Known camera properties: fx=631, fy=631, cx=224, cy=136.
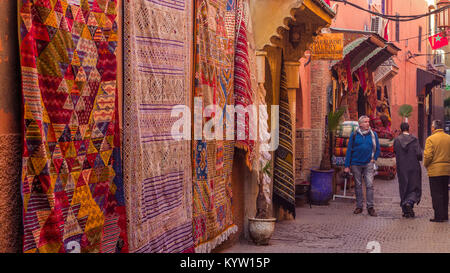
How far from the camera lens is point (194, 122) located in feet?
20.7

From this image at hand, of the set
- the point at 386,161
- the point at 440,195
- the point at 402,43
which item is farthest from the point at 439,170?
the point at 402,43

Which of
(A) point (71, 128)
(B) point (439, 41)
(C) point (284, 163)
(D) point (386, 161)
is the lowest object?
(D) point (386, 161)

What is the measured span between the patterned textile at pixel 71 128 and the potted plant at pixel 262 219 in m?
3.81

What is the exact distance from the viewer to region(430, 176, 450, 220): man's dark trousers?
10.7m

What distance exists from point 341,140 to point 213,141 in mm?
8585

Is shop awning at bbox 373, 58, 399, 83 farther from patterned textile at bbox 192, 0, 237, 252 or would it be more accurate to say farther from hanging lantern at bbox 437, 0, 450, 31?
patterned textile at bbox 192, 0, 237, 252

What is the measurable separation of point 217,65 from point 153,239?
2.36 metres

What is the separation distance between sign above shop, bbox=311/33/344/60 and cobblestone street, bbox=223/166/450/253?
3.04 meters

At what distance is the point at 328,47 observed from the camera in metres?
12.8

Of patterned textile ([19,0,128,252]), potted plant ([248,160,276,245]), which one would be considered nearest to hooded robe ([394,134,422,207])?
potted plant ([248,160,276,245])

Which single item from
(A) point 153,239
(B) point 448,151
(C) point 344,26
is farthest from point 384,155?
(A) point 153,239

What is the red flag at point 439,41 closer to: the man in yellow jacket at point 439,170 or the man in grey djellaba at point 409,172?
the man in grey djellaba at point 409,172

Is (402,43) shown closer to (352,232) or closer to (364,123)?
(364,123)

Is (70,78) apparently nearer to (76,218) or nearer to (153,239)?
(76,218)
